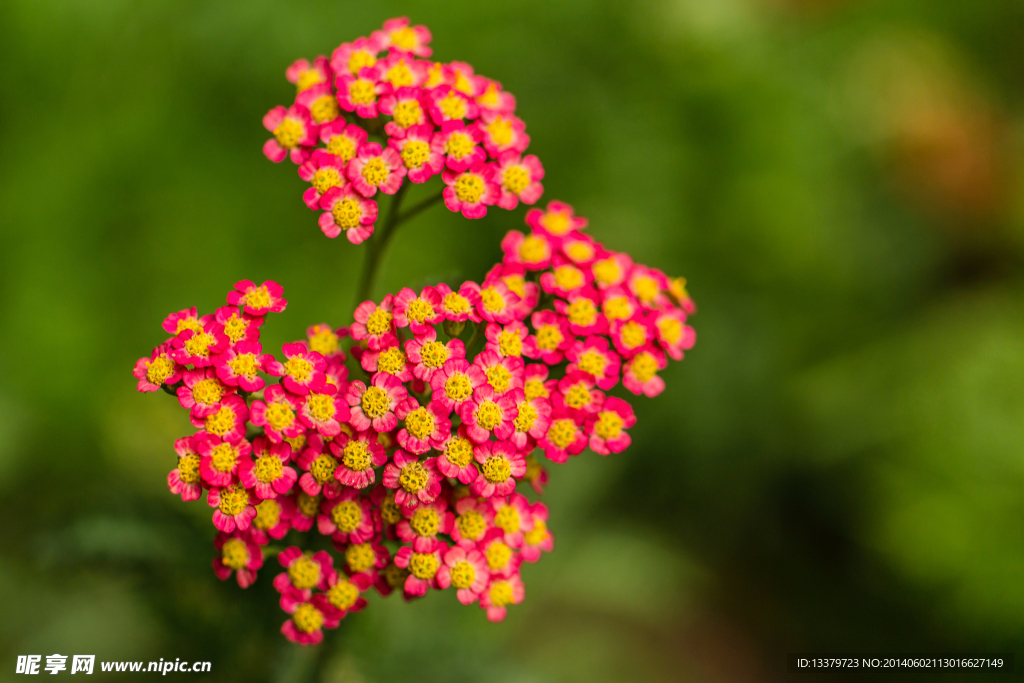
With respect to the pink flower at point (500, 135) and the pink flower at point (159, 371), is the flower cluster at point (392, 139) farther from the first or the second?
the pink flower at point (159, 371)

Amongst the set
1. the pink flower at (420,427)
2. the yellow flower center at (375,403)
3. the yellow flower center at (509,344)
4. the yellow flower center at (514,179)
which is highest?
the yellow flower center at (514,179)

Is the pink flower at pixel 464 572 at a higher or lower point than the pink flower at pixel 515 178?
lower

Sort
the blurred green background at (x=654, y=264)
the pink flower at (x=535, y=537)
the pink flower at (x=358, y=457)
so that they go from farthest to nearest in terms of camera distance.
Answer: the blurred green background at (x=654, y=264)
the pink flower at (x=535, y=537)
the pink flower at (x=358, y=457)

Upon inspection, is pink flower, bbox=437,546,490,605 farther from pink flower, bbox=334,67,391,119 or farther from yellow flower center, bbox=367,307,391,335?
pink flower, bbox=334,67,391,119

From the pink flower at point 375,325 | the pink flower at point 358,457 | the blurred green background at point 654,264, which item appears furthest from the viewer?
the blurred green background at point 654,264

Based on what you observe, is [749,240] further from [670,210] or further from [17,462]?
[17,462]

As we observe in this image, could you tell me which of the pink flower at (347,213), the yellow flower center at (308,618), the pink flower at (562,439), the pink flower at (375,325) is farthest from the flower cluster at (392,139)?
the yellow flower center at (308,618)

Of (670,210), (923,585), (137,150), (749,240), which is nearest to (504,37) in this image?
(670,210)
